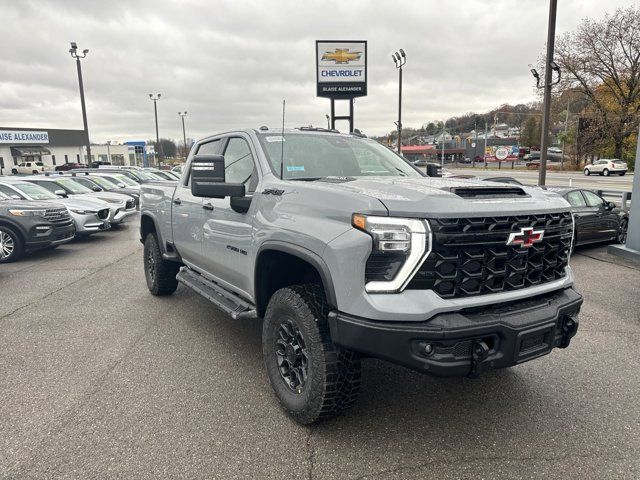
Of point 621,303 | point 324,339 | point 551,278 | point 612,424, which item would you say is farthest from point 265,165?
point 621,303

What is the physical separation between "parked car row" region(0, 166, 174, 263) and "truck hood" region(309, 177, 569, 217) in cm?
812

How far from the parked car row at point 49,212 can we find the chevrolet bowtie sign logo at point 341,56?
11.5 meters

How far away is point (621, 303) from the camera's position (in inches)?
225

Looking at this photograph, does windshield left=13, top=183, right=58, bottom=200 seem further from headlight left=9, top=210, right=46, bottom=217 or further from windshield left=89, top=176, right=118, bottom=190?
windshield left=89, top=176, right=118, bottom=190

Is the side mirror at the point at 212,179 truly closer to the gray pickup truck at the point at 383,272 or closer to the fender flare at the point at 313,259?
the gray pickup truck at the point at 383,272

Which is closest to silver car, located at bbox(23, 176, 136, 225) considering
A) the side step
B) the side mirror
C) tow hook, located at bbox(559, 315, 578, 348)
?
the side step

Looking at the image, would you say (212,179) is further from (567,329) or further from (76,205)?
(76,205)

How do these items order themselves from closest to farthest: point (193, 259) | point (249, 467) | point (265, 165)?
1. point (249, 467)
2. point (265, 165)
3. point (193, 259)

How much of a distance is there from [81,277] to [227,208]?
16.1 ft

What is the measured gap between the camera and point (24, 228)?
879 cm

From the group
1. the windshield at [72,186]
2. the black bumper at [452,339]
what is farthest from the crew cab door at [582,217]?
the windshield at [72,186]

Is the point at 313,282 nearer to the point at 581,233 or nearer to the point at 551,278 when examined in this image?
the point at 551,278

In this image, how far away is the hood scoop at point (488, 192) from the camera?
266cm

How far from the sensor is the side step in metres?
3.54
